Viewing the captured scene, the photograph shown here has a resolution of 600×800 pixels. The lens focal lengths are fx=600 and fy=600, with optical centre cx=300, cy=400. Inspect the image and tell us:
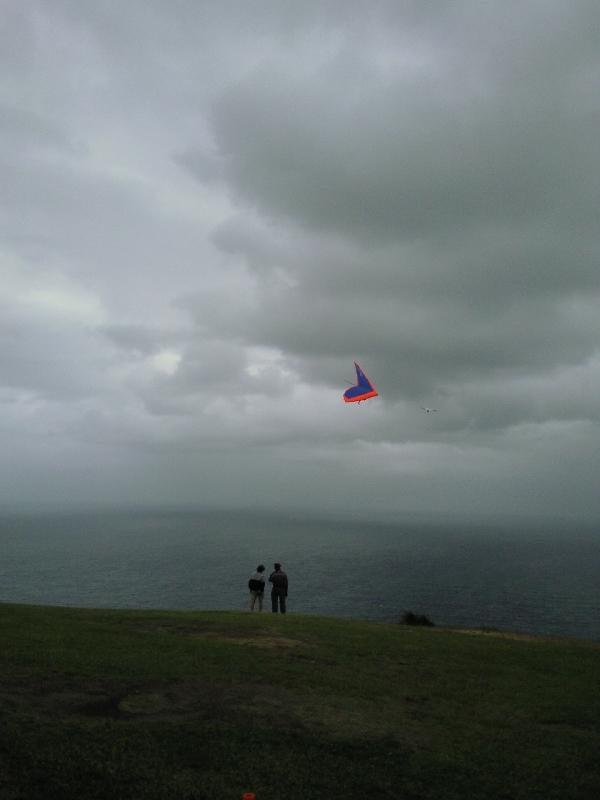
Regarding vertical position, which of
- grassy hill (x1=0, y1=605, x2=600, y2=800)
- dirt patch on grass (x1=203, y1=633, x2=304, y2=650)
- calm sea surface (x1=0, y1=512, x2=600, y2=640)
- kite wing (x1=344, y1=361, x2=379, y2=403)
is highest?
kite wing (x1=344, y1=361, x2=379, y2=403)

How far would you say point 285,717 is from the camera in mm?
10852

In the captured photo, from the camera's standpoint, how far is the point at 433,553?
18575 cm

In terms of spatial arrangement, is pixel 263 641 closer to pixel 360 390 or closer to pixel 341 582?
pixel 360 390

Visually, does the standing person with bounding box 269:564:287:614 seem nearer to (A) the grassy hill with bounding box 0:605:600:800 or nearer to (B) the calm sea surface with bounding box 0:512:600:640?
(A) the grassy hill with bounding box 0:605:600:800

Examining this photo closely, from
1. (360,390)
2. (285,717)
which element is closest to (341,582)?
(360,390)

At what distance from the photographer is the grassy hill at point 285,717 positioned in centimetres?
820

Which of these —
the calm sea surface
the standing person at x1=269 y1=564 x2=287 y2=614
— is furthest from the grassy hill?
the calm sea surface

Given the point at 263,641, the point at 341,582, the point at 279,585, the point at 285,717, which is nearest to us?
the point at 285,717

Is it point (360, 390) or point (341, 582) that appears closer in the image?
point (360, 390)

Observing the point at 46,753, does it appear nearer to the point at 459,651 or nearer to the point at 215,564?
the point at 459,651

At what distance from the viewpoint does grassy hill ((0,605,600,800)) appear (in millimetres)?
8195

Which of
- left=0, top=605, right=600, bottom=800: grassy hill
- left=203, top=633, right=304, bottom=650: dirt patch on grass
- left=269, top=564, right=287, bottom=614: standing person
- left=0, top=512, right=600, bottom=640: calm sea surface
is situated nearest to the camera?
left=0, top=605, right=600, bottom=800: grassy hill

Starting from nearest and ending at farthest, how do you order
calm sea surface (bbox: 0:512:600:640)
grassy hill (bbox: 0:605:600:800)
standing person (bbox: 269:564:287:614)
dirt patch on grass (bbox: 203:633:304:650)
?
grassy hill (bbox: 0:605:600:800) → dirt patch on grass (bbox: 203:633:304:650) → standing person (bbox: 269:564:287:614) → calm sea surface (bbox: 0:512:600:640)

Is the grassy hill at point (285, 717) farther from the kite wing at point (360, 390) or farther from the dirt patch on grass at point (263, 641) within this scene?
the kite wing at point (360, 390)
